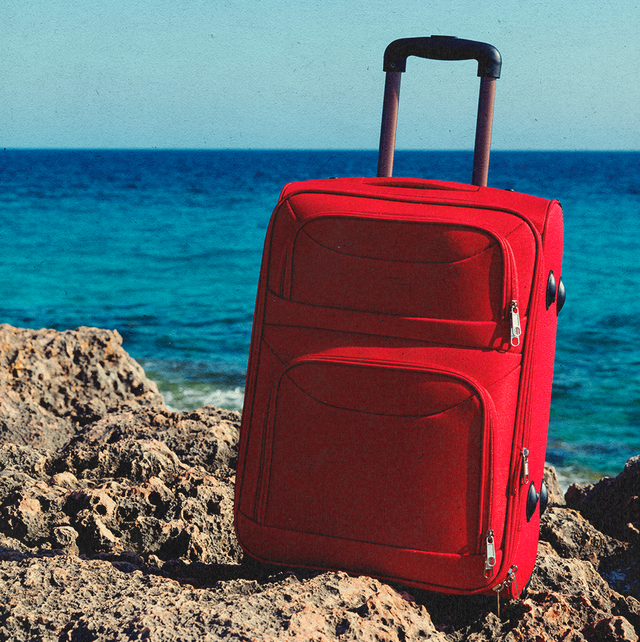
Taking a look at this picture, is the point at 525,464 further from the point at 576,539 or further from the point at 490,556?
the point at 576,539

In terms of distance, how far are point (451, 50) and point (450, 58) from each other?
0.03 metres

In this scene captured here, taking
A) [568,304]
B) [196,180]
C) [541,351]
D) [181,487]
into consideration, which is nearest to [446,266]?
[541,351]

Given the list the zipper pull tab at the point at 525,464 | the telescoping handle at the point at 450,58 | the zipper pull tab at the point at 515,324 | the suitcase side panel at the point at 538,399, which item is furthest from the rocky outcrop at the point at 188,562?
the telescoping handle at the point at 450,58

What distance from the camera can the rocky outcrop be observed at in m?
1.31

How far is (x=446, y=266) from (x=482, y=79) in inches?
22.5

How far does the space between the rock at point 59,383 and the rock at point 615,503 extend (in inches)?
76.3

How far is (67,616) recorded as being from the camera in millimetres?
1322

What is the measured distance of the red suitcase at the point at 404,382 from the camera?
1.52 m

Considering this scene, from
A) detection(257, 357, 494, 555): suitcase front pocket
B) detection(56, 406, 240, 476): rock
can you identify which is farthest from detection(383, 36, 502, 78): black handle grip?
detection(56, 406, 240, 476): rock

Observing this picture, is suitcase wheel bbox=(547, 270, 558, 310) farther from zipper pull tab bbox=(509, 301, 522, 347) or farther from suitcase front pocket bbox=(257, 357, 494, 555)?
suitcase front pocket bbox=(257, 357, 494, 555)

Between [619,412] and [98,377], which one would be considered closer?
[98,377]

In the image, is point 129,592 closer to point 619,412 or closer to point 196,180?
point 619,412

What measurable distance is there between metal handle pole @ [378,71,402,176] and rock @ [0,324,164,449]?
168cm

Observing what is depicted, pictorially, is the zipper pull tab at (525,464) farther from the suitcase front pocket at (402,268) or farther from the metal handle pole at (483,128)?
the metal handle pole at (483,128)
